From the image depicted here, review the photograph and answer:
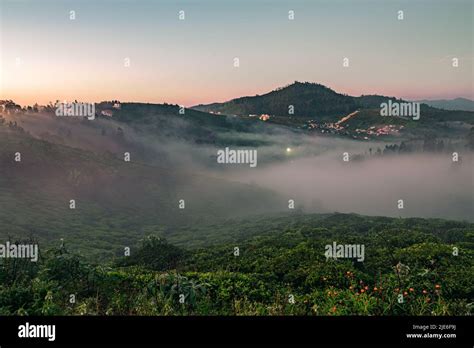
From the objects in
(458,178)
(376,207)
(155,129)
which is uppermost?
(155,129)

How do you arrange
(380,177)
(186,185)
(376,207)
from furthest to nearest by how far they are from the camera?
(380,177), (186,185), (376,207)

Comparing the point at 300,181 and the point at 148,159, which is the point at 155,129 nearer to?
the point at 148,159

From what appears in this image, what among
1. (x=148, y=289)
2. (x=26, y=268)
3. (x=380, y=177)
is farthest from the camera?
(x=380, y=177)

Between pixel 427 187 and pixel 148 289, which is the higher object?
pixel 148 289

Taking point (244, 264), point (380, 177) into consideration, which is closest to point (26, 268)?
point (244, 264)

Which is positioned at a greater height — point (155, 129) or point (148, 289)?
point (155, 129)
